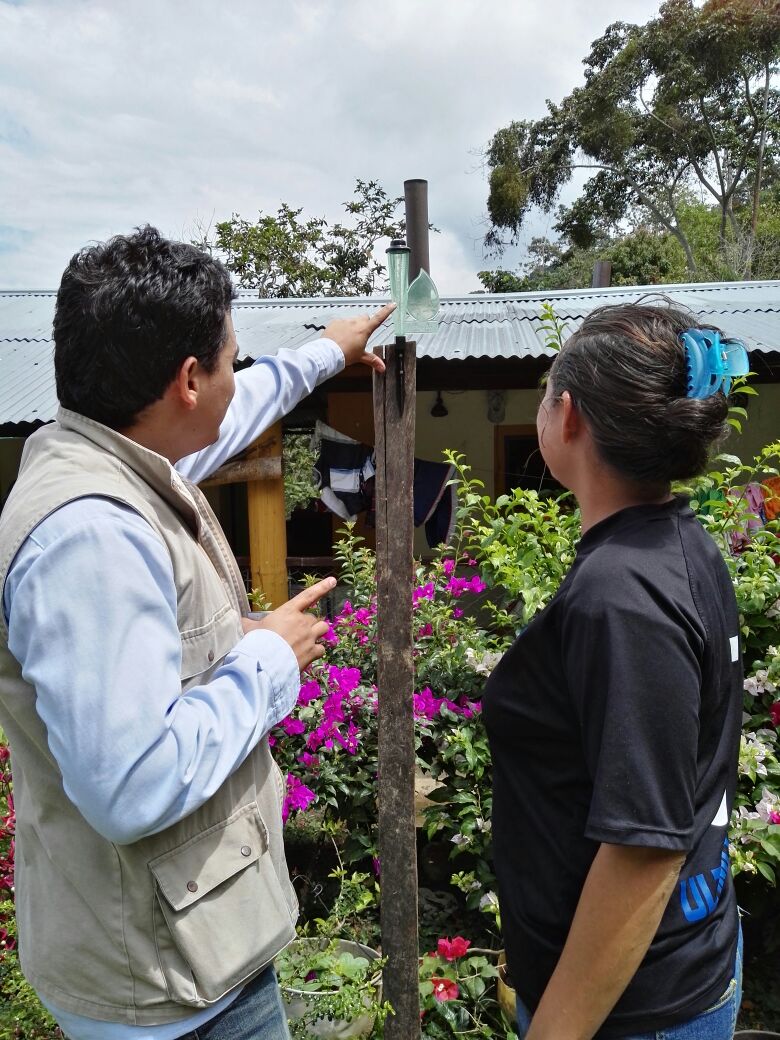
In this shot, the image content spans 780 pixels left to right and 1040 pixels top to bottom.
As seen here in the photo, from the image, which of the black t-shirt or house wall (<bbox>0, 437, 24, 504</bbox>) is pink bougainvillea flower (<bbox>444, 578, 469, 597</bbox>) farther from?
house wall (<bbox>0, 437, 24, 504</bbox>)

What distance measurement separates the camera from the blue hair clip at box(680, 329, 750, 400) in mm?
898

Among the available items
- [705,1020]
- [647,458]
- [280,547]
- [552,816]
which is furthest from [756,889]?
[280,547]

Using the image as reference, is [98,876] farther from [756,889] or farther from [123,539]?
[756,889]

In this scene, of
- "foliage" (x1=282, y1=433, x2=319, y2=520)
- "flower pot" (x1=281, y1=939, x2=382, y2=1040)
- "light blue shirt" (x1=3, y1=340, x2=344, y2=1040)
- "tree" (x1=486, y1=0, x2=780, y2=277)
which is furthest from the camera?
"tree" (x1=486, y1=0, x2=780, y2=277)

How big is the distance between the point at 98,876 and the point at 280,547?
4.05 metres

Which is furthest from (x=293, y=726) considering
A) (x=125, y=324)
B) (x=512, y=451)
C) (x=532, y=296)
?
(x=532, y=296)

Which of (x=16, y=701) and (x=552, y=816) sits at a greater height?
(x=16, y=701)

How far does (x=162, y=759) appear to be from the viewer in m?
0.79

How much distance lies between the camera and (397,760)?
1681mm

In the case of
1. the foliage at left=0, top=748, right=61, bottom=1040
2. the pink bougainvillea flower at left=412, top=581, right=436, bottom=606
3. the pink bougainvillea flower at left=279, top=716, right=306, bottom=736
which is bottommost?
the foliage at left=0, top=748, right=61, bottom=1040

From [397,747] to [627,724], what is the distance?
0.96 metres

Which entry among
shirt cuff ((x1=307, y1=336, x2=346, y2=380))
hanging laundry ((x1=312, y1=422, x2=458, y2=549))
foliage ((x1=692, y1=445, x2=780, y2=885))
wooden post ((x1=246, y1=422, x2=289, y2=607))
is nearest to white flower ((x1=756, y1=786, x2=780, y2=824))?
foliage ((x1=692, y1=445, x2=780, y2=885))

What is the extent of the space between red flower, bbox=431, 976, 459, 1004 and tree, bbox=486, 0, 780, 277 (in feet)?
76.1

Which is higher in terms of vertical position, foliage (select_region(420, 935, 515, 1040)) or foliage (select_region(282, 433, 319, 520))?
foliage (select_region(282, 433, 319, 520))
